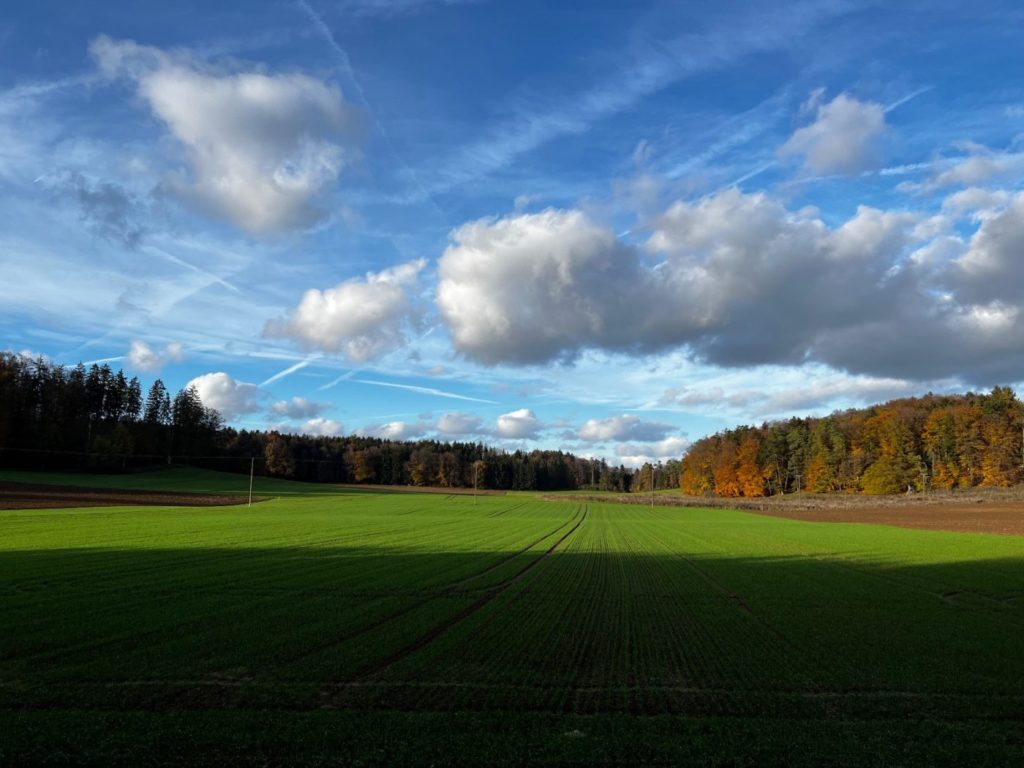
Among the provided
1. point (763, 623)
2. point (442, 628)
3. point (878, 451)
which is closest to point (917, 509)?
point (878, 451)

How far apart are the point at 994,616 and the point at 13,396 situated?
130500 mm

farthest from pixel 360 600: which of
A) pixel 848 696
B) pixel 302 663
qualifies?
pixel 848 696

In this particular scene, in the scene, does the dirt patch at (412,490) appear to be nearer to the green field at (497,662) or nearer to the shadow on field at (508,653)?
the green field at (497,662)

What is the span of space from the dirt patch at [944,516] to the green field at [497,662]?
32876 mm

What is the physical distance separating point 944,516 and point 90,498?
93.1 m

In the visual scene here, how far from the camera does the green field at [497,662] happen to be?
9.05 meters

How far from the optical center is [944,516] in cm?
7031

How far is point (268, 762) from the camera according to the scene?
830 centimetres

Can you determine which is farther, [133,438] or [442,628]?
[133,438]

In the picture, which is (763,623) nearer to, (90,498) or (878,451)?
(90,498)

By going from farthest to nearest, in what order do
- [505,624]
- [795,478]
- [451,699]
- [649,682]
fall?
[795,478], [505,624], [649,682], [451,699]

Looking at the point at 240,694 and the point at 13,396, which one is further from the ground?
the point at 13,396

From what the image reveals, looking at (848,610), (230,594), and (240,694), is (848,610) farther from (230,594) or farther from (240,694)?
(230,594)

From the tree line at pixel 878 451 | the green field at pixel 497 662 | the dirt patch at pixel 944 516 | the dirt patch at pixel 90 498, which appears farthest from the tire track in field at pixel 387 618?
the tree line at pixel 878 451
